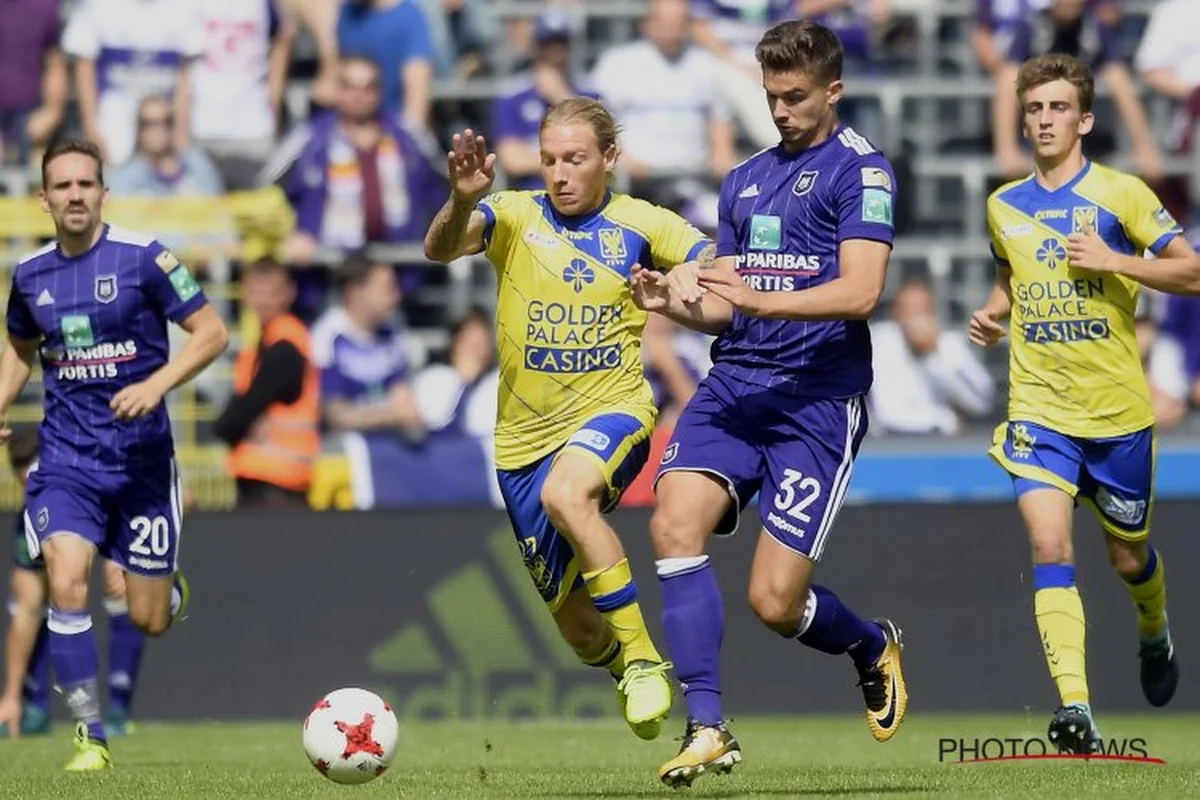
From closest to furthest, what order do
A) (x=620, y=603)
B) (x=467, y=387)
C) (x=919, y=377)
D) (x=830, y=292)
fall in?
(x=830, y=292), (x=620, y=603), (x=467, y=387), (x=919, y=377)

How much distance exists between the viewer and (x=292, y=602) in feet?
41.3

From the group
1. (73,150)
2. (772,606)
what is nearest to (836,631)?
(772,606)

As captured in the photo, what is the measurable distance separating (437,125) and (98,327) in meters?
6.74

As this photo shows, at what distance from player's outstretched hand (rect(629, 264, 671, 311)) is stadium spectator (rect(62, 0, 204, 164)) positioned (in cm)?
874

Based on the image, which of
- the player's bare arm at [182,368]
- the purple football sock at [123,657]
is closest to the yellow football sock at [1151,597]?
the player's bare arm at [182,368]

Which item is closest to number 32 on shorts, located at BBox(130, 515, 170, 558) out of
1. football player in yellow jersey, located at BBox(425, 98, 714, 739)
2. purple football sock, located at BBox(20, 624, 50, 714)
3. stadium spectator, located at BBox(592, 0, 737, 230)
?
football player in yellow jersey, located at BBox(425, 98, 714, 739)

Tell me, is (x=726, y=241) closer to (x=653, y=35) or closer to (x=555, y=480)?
(x=555, y=480)

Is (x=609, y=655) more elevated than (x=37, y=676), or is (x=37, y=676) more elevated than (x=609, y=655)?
(x=609, y=655)

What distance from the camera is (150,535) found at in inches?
385

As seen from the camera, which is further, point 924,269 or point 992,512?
point 924,269

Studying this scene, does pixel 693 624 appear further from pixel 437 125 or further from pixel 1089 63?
pixel 1089 63

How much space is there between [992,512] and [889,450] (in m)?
1.28

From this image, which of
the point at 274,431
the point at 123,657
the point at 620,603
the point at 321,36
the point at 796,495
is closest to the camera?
the point at 796,495

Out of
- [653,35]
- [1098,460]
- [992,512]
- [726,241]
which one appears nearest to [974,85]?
[653,35]
